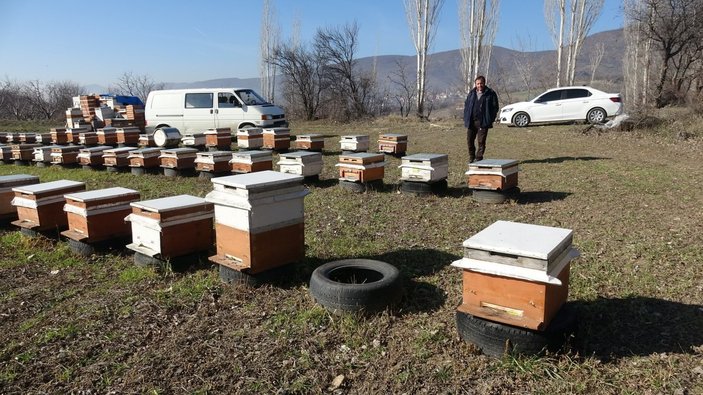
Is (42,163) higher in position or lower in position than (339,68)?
lower

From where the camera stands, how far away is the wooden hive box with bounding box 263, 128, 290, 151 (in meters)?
13.1

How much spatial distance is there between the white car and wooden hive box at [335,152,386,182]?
39.7ft

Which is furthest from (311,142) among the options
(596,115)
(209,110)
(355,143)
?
(596,115)

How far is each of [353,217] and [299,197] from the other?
8.21 ft

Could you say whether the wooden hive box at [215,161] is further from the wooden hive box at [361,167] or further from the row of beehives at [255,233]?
the row of beehives at [255,233]

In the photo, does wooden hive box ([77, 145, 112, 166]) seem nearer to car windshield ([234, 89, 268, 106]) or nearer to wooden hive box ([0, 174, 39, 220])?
wooden hive box ([0, 174, 39, 220])

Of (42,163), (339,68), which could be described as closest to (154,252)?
(42,163)

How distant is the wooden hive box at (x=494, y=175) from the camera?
281 inches

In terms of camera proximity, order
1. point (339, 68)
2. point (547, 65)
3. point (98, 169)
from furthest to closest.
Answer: point (547, 65), point (339, 68), point (98, 169)

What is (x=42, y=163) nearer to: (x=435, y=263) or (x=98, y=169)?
(x=98, y=169)

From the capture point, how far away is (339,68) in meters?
35.3

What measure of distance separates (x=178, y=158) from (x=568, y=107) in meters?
14.2

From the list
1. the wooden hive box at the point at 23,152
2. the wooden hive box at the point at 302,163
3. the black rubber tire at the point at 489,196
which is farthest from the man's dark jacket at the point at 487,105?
the wooden hive box at the point at 23,152

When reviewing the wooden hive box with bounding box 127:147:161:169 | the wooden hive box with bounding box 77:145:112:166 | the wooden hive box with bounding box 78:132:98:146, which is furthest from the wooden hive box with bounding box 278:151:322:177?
the wooden hive box with bounding box 78:132:98:146
